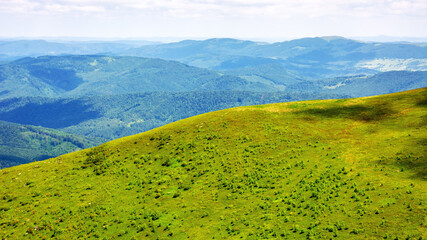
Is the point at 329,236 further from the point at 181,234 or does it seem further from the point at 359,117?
Answer: the point at 359,117

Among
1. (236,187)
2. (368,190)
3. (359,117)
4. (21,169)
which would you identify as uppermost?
(359,117)

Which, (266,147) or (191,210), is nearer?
(191,210)

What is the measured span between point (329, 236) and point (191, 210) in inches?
677

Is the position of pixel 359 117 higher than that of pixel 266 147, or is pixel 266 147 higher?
pixel 359 117

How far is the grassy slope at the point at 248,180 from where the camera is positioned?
99.6ft

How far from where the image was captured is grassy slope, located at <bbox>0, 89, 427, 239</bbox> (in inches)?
1195

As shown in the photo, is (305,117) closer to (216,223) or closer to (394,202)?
(394,202)

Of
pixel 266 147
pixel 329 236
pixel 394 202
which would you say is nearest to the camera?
pixel 329 236

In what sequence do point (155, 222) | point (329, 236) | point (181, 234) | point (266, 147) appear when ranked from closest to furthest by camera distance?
1. point (329, 236)
2. point (181, 234)
3. point (155, 222)
4. point (266, 147)

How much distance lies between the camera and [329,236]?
87.7 feet

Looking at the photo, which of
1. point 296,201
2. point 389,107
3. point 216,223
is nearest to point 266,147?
point 296,201

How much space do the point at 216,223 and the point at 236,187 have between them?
7734 mm

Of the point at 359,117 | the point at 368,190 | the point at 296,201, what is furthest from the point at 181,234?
the point at 359,117

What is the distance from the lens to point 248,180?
4075 cm
